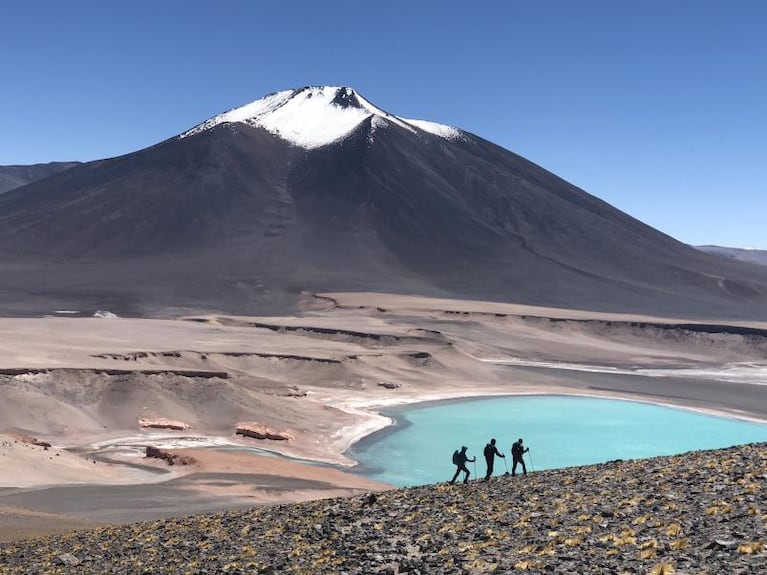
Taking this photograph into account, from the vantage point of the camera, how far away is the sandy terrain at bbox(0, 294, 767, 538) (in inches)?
1073

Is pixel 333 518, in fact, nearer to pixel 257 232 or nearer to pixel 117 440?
pixel 117 440

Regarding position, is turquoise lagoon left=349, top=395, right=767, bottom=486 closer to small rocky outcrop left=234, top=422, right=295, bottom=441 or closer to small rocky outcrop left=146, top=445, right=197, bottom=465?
small rocky outcrop left=234, top=422, right=295, bottom=441

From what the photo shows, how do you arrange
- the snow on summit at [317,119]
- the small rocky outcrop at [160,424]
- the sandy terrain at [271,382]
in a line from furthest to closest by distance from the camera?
the snow on summit at [317,119] < the small rocky outcrop at [160,424] < the sandy terrain at [271,382]

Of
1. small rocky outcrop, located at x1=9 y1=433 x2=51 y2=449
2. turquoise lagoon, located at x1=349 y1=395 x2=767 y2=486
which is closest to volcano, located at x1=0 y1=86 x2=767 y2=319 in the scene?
turquoise lagoon, located at x1=349 y1=395 x2=767 y2=486

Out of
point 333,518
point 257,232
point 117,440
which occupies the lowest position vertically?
point 117,440

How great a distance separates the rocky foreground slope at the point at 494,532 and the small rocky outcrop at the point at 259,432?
20.2 m

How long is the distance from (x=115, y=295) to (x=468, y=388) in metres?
55.9

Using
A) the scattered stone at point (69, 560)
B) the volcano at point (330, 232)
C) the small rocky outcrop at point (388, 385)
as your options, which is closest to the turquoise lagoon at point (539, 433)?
the small rocky outcrop at point (388, 385)

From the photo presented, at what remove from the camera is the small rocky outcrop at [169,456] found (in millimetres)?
31125

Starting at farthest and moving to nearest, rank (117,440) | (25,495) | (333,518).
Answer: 1. (117,440)
2. (25,495)
3. (333,518)

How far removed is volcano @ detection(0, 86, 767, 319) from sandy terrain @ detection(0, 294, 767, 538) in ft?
65.5

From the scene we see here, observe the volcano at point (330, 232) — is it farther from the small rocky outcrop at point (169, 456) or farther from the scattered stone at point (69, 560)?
the scattered stone at point (69, 560)

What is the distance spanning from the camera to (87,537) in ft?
54.4

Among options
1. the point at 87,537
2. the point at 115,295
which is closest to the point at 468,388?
the point at 87,537
